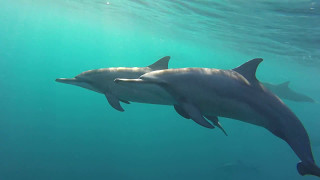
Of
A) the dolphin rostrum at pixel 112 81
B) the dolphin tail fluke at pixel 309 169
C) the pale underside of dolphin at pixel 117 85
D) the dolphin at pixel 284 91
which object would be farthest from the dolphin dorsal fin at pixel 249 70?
the dolphin at pixel 284 91

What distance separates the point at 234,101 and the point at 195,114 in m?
0.85

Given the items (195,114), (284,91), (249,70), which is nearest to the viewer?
(195,114)

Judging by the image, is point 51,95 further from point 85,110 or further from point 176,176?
point 176,176

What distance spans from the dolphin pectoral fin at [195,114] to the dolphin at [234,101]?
0.02 m

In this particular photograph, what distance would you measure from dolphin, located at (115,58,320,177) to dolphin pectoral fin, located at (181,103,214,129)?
0.06ft

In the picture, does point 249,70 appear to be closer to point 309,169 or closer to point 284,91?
point 309,169

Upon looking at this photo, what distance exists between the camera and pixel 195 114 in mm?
4387

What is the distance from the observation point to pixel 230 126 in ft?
93.1

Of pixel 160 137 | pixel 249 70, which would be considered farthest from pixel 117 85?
pixel 160 137

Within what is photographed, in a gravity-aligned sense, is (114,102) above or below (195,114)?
below

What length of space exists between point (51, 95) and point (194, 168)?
2428 centimetres

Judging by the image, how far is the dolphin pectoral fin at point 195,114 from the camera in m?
4.26

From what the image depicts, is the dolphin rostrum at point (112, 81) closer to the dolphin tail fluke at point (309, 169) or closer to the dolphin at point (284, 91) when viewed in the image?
the dolphin tail fluke at point (309, 169)

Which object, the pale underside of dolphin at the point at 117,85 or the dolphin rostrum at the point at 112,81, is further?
the dolphin rostrum at the point at 112,81
